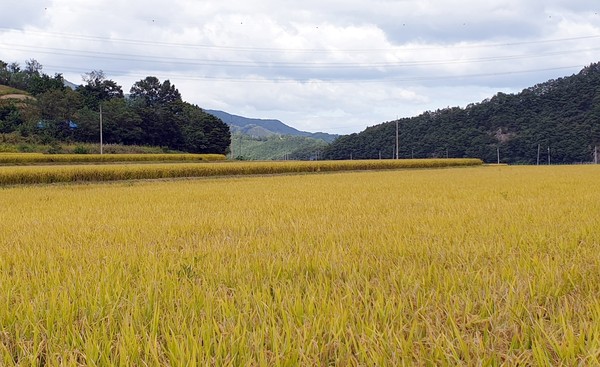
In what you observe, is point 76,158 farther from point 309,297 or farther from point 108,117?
point 309,297

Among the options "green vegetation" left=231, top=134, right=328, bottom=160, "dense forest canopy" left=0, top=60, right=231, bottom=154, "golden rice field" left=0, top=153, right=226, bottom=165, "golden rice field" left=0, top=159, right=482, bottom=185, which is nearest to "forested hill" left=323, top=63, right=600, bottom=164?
"green vegetation" left=231, top=134, right=328, bottom=160

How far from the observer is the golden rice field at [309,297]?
56.6 inches

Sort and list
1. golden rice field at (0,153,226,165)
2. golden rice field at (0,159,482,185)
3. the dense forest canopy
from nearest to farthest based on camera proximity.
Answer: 1. golden rice field at (0,159,482,185)
2. golden rice field at (0,153,226,165)
3. the dense forest canopy

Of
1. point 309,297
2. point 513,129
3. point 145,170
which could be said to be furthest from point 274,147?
point 309,297

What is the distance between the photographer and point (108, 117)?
52219mm

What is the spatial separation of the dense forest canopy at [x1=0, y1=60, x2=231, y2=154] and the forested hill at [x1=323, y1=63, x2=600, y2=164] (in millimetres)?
35667

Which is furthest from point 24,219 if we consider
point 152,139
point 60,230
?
point 152,139

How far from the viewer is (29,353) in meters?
1.50

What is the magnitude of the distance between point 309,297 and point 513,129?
3207 inches

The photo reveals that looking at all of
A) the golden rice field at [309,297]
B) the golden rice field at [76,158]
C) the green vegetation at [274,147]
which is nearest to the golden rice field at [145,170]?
the golden rice field at [76,158]

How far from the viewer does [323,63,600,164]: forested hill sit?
64.9 meters

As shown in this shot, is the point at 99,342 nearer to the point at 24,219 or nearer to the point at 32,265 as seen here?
the point at 32,265

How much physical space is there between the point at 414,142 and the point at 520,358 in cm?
8418

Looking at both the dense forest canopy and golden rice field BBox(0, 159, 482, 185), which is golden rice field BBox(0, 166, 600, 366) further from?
the dense forest canopy
